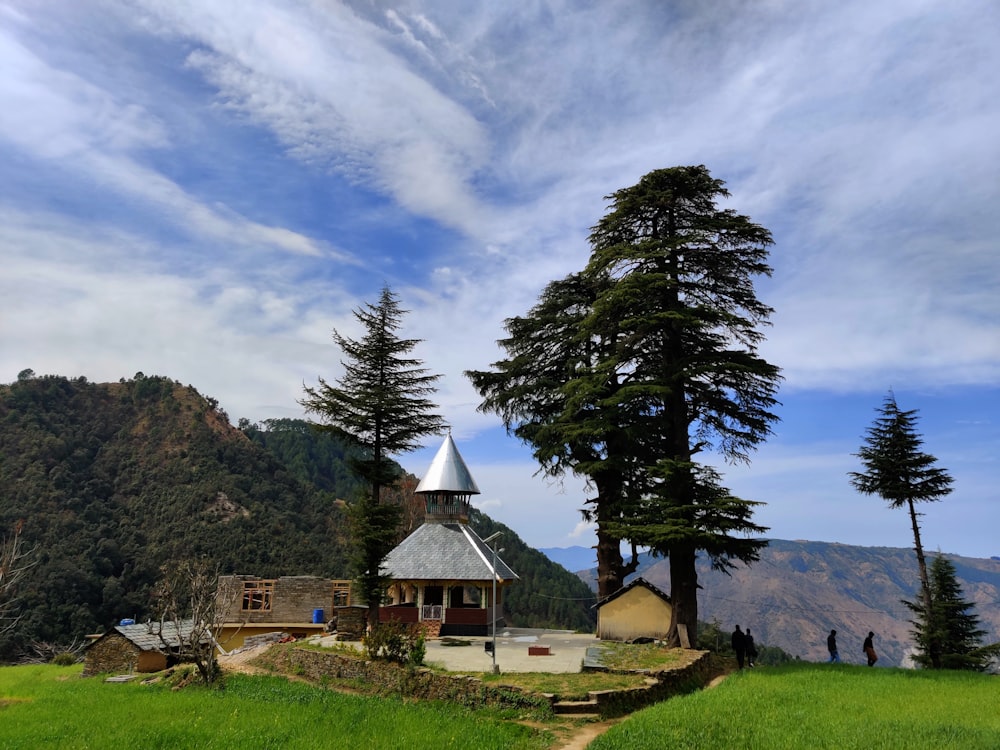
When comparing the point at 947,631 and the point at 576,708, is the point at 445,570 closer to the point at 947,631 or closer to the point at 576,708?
the point at 576,708

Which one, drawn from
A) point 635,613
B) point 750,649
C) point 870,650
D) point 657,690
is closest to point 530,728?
point 657,690

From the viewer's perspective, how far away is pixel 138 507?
254 ft

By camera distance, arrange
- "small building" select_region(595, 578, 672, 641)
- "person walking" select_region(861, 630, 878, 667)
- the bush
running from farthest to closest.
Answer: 1. "small building" select_region(595, 578, 672, 641)
2. "person walking" select_region(861, 630, 878, 667)
3. the bush

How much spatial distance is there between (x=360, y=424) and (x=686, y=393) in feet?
42.2

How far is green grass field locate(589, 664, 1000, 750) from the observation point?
33.2 feet

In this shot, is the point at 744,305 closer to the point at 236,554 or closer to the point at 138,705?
the point at 138,705

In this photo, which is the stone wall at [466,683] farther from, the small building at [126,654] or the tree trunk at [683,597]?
the small building at [126,654]

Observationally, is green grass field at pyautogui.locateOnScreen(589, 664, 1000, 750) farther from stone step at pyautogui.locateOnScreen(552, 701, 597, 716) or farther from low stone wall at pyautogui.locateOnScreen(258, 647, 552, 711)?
low stone wall at pyautogui.locateOnScreen(258, 647, 552, 711)

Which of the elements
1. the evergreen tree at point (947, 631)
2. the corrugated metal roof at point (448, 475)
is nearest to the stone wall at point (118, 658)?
the corrugated metal roof at point (448, 475)

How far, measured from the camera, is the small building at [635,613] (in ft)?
75.2

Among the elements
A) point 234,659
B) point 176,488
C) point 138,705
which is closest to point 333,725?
point 138,705

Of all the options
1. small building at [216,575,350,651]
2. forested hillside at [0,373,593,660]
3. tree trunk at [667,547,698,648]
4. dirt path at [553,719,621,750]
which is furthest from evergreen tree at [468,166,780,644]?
forested hillside at [0,373,593,660]

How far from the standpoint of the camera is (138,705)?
15.7 metres

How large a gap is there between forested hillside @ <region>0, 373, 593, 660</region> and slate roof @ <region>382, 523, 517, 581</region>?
78.0 ft
